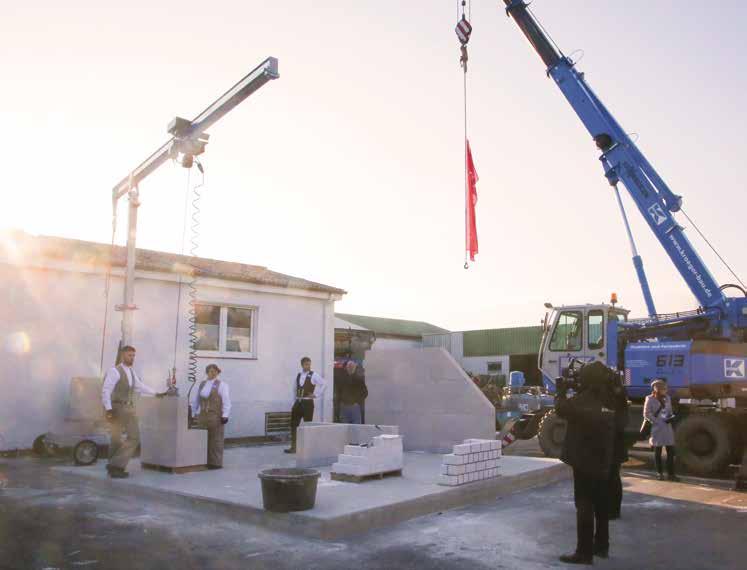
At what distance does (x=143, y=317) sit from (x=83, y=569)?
27.6 feet

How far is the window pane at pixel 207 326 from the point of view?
14422 millimetres

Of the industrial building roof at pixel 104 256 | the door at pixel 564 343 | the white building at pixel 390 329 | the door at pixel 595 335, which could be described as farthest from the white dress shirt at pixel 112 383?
the white building at pixel 390 329

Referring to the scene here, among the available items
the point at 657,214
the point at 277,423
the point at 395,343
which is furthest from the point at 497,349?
the point at 657,214

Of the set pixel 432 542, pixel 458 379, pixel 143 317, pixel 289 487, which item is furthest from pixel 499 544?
pixel 143 317

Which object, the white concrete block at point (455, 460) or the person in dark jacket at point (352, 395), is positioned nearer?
the white concrete block at point (455, 460)

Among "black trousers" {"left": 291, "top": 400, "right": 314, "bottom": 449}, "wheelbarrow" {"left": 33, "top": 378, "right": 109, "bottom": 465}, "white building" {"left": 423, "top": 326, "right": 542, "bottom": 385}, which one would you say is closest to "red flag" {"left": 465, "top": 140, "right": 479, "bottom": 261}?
"black trousers" {"left": 291, "top": 400, "right": 314, "bottom": 449}

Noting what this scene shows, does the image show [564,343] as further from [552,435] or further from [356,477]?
[356,477]

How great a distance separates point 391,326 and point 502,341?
25.6 feet

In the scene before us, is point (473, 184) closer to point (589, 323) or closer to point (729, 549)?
point (589, 323)

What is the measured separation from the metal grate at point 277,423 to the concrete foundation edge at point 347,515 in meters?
5.93

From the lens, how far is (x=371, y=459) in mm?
8953

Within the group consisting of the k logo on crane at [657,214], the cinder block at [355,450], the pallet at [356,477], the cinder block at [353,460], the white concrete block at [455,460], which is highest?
the k logo on crane at [657,214]

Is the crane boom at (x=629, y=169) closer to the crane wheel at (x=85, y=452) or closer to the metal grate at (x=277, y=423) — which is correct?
the metal grate at (x=277, y=423)

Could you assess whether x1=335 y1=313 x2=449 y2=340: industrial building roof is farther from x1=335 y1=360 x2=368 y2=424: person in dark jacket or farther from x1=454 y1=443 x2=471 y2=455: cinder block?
x1=454 y1=443 x2=471 y2=455: cinder block
